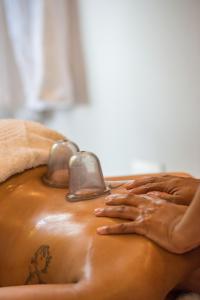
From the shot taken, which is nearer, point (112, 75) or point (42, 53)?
point (112, 75)

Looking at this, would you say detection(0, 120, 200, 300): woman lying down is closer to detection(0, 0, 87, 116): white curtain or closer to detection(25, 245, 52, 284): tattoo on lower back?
detection(25, 245, 52, 284): tattoo on lower back

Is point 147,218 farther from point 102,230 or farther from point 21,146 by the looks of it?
point 21,146

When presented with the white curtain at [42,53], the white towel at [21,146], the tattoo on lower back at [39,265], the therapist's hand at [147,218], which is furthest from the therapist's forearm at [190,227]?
the white curtain at [42,53]

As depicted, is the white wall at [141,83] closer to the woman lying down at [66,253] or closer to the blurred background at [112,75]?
the blurred background at [112,75]

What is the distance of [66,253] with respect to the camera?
2.52 feet

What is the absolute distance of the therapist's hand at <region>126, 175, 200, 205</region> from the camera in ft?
2.83

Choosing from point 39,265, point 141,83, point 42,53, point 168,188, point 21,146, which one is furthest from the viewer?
point 42,53

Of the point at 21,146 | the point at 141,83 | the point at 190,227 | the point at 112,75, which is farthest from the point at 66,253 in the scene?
the point at 112,75

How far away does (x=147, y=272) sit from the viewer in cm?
68

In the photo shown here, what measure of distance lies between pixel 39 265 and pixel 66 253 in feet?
0.21

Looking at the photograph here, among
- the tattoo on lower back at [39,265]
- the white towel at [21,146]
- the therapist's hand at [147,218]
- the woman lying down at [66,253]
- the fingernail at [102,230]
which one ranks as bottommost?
the tattoo on lower back at [39,265]

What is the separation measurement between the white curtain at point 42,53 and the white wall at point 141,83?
0.26 ft

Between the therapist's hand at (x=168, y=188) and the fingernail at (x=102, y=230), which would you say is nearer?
the fingernail at (x=102, y=230)

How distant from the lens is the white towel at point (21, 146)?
1.03 metres
